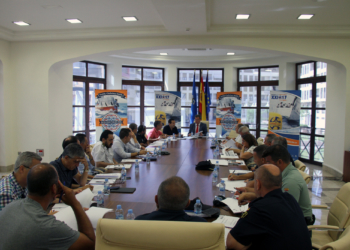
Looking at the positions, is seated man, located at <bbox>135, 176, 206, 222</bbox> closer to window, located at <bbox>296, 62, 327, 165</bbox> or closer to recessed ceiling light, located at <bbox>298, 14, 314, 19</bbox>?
recessed ceiling light, located at <bbox>298, 14, 314, 19</bbox>

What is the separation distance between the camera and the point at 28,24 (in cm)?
575

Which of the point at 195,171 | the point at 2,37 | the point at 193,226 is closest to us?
the point at 193,226

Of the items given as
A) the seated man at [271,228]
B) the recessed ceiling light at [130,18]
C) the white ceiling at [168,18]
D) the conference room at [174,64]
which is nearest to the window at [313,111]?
the conference room at [174,64]

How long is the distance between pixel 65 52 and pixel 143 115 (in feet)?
13.5

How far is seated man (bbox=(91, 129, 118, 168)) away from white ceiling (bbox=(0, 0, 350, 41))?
2.19 metres

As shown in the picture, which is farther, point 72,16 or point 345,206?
point 72,16

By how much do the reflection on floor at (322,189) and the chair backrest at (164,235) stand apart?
3.48 meters

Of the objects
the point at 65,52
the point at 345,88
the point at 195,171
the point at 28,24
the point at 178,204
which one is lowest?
the point at 195,171

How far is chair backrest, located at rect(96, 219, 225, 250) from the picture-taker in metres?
1.24

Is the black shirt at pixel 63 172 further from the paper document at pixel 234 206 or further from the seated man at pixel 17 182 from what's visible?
the paper document at pixel 234 206

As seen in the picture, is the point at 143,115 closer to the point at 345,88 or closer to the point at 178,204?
the point at 345,88

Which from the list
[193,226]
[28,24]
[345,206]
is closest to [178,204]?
[193,226]

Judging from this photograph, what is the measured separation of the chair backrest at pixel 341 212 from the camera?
225cm

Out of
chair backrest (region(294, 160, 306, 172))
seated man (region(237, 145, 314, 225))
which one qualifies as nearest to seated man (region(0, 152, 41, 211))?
seated man (region(237, 145, 314, 225))
